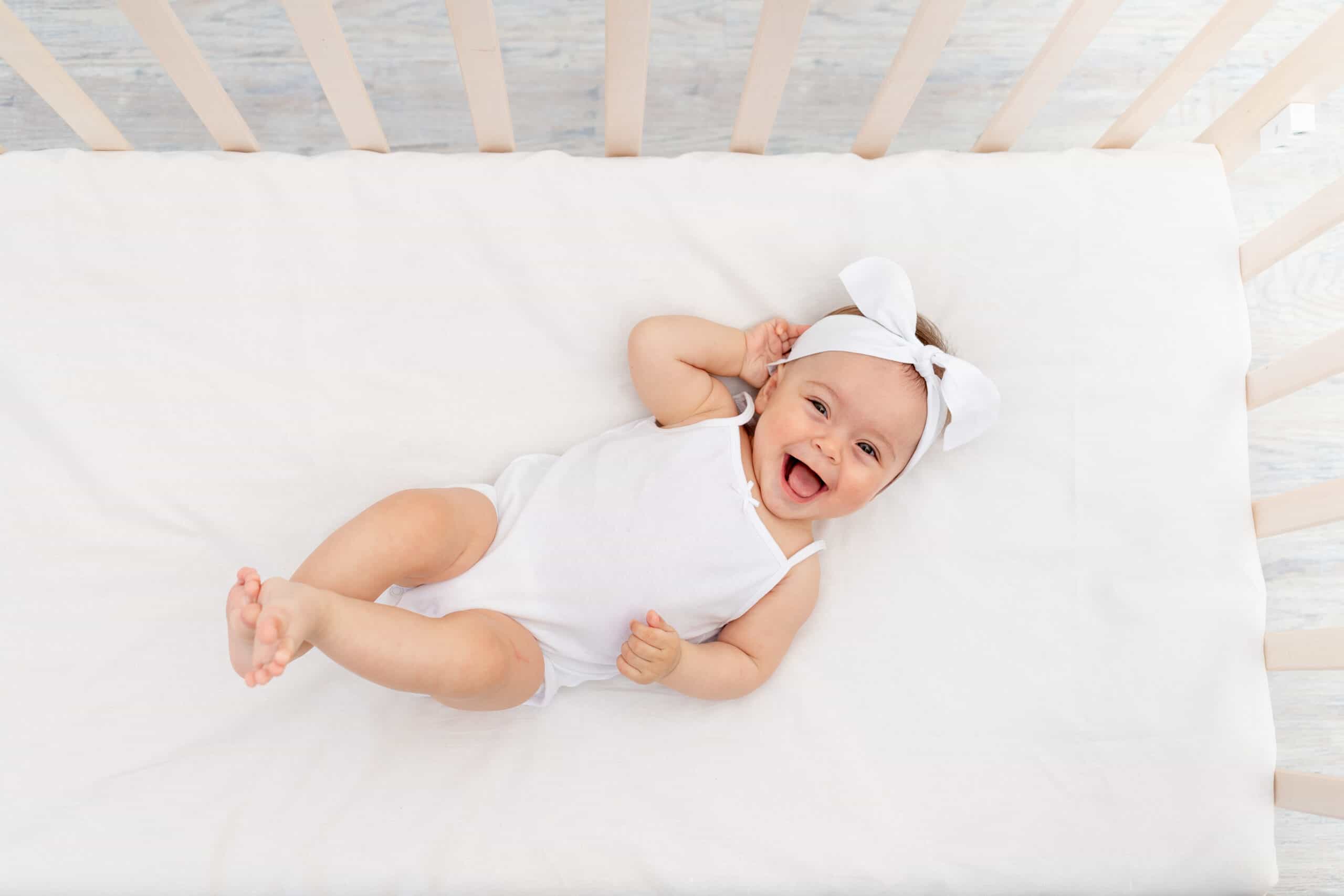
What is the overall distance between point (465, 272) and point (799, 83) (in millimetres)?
759

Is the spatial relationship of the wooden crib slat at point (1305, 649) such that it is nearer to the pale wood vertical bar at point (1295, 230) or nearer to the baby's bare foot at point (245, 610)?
the pale wood vertical bar at point (1295, 230)

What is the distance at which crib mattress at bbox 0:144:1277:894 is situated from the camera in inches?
44.4

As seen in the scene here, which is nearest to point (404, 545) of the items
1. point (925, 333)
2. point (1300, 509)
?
point (925, 333)

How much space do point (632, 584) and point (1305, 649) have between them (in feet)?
2.80

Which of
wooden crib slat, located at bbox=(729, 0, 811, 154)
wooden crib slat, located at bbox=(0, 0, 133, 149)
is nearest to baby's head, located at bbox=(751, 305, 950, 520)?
wooden crib slat, located at bbox=(729, 0, 811, 154)

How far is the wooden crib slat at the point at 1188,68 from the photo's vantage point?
112cm

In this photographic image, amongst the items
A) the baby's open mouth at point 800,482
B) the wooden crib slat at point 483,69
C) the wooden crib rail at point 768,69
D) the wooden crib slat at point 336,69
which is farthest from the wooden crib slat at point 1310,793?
the wooden crib slat at point 336,69

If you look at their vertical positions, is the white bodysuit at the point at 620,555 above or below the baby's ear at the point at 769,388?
below

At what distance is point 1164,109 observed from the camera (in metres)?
1.25

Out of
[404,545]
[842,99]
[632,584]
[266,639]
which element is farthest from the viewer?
[842,99]

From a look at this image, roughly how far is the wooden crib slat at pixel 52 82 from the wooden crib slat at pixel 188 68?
111mm

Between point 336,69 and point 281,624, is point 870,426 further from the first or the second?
point 336,69

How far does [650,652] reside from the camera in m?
1.06

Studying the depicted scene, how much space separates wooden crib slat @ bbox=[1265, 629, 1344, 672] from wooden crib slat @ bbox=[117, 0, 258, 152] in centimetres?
152
